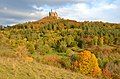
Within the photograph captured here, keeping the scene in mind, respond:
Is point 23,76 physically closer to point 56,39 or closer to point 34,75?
point 34,75

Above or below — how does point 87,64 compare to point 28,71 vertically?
below

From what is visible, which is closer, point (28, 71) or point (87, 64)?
point (28, 71)

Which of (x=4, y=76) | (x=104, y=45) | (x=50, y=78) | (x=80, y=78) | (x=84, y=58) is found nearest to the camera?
(x=4, y=76)

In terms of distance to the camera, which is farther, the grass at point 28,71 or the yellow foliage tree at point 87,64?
the yellow foliage tree at point 87,64

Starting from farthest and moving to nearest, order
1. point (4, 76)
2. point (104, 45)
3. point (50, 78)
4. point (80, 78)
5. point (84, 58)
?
1. point (104, 45)
2. point (84, 58)
3. point (80, 78)
4. point (50, 78)
5. point (4, 76)

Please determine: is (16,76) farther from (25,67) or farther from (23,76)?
(25,67)

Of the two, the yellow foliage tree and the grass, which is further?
the yellow foliage tree

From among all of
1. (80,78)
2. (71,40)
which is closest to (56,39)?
(71,40)

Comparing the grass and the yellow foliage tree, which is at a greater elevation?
the grass

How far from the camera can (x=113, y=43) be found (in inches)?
7721

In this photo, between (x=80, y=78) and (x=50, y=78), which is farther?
(x=80, y=78)

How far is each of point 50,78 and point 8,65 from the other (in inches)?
107

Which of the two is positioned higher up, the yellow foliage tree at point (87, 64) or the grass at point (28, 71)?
the grass at point (28, 71)

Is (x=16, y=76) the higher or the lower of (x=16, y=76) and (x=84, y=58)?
the higher
